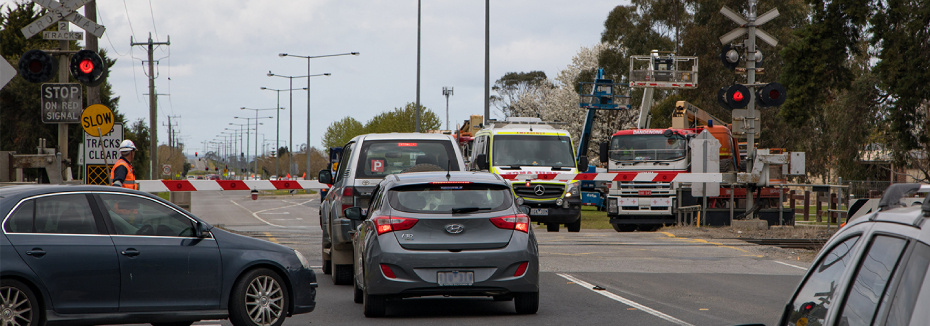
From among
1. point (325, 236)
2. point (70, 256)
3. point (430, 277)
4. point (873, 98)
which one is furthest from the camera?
point (873, 98)

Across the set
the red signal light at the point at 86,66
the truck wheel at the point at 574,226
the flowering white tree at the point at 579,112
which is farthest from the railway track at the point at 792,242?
the flowering white tree at the point at 579,112

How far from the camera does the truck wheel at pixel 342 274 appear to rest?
13.4 metres

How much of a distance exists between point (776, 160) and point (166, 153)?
144626 millimetres

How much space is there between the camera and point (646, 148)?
26.5m

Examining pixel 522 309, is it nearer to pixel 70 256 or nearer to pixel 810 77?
pixel 70 256

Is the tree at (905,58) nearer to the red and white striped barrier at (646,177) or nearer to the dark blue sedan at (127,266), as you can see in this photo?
the red and white striped barrier at (646,177)

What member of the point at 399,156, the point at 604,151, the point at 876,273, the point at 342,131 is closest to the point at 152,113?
the point at 604,151

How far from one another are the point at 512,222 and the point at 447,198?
0.69 meters

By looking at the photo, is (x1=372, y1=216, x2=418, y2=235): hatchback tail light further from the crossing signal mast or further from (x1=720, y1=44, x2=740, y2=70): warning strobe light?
(x1=720, y1=44, x2=740, y2=70): warning strobe light

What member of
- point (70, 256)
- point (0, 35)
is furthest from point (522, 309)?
point (0, 35)

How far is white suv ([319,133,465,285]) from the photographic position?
12984 millimetres

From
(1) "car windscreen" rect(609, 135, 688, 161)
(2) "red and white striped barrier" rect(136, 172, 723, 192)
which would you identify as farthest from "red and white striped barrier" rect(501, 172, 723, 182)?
(1) "car windscreen" rect(609, 135, 688, 161)

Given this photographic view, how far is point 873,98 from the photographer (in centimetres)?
4119

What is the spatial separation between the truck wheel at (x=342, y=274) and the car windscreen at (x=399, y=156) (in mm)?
1244
